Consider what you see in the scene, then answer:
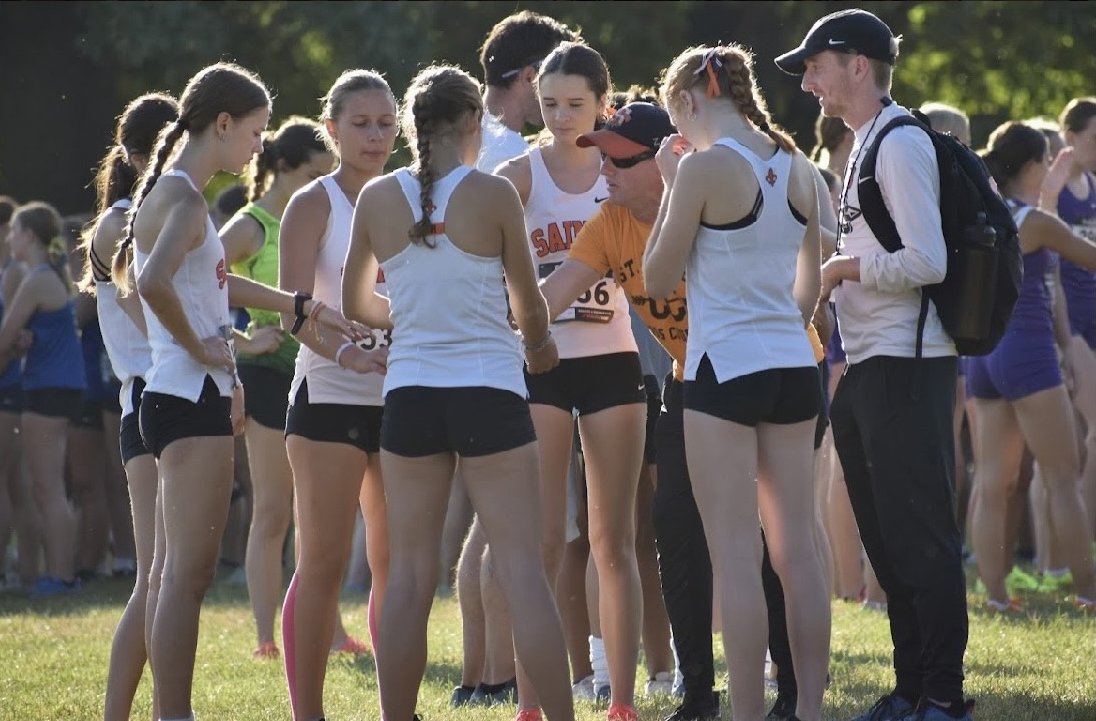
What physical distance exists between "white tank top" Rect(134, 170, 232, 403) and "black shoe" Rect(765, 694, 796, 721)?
2.19 meters

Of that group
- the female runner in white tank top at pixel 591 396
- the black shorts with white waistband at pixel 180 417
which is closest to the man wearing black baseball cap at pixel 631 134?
the female runner in white tank top at pixel 591 396

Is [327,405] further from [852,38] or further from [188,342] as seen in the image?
[852,38]

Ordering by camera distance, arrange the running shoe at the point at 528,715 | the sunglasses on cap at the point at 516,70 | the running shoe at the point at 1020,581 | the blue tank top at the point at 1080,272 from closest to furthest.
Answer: the running shoe at the point at 528,715
the sunglasses on cap at the point at 516,70
the blue tank top at the point at 1080,272
the running shoe at the point at 1020,581

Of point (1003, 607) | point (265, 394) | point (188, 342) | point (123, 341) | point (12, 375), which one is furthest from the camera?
point (12, 375)

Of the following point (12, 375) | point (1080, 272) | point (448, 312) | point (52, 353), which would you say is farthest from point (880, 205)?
point (12, 375)

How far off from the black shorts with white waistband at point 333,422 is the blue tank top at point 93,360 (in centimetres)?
620

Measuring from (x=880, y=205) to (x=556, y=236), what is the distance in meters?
1.18

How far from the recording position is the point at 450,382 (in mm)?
4723

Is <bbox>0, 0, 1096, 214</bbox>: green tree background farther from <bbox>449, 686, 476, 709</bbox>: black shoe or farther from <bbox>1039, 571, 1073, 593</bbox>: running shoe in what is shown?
<bbox>449, 686, 476, 709</bbox>: black shoe

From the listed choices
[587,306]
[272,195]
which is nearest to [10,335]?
[272,195]

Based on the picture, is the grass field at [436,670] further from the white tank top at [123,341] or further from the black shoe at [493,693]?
the white tank top at [123,341]

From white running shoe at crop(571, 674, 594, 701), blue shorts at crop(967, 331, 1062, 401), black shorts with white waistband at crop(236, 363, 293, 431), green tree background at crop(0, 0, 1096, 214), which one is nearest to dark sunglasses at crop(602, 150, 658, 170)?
white running shoe at crop(571, 674, 594, 701)

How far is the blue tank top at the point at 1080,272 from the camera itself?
9117mm

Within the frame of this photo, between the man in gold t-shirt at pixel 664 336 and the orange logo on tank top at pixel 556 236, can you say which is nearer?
→ the man in gold t-shirt at pixel 664 336
